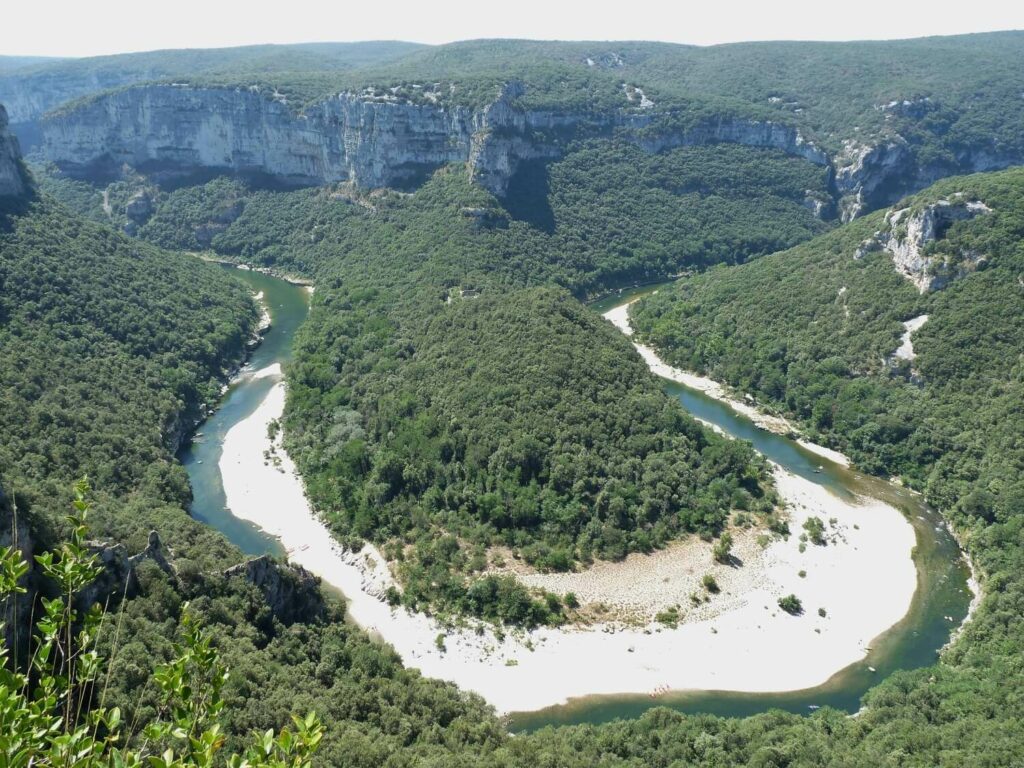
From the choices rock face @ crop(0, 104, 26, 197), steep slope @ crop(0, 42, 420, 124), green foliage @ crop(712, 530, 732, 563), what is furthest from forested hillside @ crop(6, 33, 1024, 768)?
steep slope @ crop(0, 42, 420, 124)

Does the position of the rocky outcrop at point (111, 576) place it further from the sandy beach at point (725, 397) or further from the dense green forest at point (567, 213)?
the dense green forest at point (567, 213)

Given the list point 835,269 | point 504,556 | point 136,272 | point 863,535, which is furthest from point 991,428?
point 136,272

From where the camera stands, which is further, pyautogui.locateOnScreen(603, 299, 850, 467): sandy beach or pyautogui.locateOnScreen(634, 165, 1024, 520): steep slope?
pyautogui.locateOnScreen(603, 299, 850, 467): sandy beach

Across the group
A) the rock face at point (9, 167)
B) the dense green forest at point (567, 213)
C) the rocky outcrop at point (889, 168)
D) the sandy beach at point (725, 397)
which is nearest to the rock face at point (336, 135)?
the dense green forest at point (567, 213)

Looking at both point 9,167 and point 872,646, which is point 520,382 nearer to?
point 872,646

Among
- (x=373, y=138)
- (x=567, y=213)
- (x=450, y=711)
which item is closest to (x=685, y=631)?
(x=450, y=711)

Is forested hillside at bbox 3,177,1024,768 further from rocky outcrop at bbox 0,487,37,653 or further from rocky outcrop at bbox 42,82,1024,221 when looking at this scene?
rocky outcrop at bbox 42,82,1024,221
